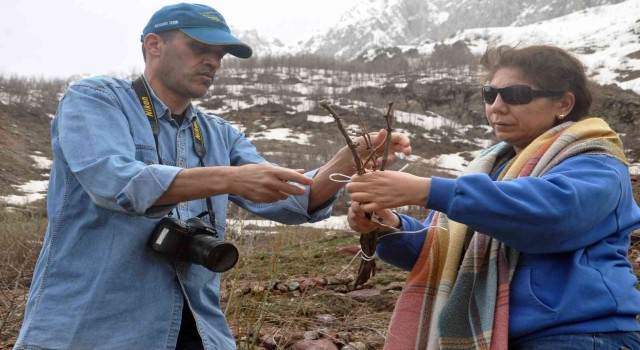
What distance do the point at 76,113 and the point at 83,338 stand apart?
72 cm

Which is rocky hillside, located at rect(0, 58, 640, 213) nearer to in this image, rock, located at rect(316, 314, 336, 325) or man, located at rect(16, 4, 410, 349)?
rock, located at rect(316, 314, 336, 325)

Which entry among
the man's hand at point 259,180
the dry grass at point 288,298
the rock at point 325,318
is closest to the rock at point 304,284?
the dry grass at point 288,298

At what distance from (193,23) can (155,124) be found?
46cm

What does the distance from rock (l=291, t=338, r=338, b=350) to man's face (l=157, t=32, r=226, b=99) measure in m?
1.73

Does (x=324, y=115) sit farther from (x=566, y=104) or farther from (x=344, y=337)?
(x=566, y=104)

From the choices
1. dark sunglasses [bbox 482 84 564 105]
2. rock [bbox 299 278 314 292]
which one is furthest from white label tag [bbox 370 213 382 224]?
rock [bbox 299 278 314 292]

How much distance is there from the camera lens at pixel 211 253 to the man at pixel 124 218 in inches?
3.7

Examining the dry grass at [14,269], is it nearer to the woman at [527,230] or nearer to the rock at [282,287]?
the rock at [282,287]

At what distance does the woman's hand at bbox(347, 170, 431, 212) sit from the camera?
Answer: 1.67m

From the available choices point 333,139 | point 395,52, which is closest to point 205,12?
point 333,139

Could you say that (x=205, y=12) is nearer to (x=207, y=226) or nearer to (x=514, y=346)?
(x=207, y=226)

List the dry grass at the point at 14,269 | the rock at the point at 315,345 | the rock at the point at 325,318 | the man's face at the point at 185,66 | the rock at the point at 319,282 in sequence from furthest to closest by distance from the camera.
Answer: the rock at the point at 319,282 < the rock at the point at 325,318 < the dry grass at the point at 14,269 < the rock at the point at 315,345 < the man's face at the point at 185,66

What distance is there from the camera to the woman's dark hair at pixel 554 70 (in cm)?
200

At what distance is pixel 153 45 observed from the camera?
7.41 ft
